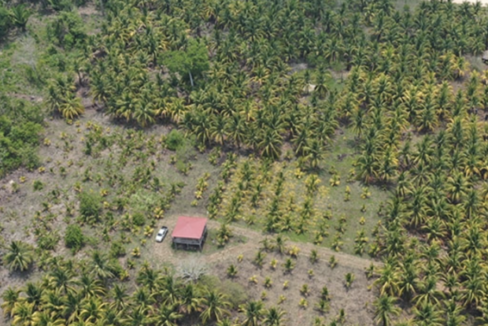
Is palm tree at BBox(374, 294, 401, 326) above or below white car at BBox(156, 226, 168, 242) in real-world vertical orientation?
above

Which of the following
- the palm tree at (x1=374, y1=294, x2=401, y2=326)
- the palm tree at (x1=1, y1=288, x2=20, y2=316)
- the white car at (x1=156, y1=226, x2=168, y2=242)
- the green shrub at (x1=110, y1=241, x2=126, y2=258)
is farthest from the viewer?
Result: the white car at (x1=156, y1=226, x2=168, y2=242)

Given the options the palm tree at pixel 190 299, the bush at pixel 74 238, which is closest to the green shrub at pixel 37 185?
the bush at pixel 74 238

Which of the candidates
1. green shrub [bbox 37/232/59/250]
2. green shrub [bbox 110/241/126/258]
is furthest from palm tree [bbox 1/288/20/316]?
A: green shrub [bbox 110/241/126/258]

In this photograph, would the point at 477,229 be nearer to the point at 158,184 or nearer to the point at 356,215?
the point at 356,215

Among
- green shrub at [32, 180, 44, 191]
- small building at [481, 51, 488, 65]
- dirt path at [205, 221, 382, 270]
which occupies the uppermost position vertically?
small building at [481, 51, 488, 65]

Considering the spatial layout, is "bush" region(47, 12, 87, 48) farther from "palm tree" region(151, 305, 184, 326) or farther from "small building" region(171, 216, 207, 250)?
"palm tree" region(151, 305, 184, 326)

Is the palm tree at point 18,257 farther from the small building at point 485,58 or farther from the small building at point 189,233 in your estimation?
the small building at point 485,58
